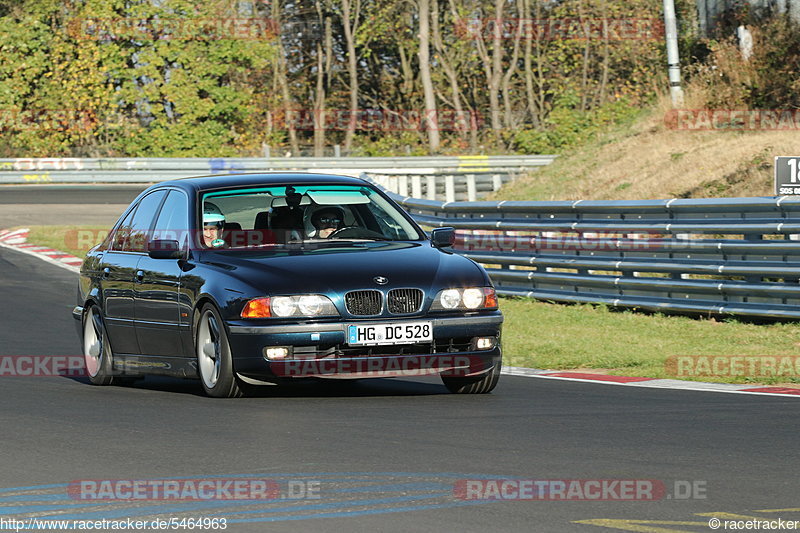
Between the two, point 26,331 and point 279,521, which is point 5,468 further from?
point 26,331

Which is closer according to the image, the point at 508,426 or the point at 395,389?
the point at 508,426

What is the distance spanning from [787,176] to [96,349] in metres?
6.74

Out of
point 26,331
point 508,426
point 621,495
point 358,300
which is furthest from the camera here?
point 26,331

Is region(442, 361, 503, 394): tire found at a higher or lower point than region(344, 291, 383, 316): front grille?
lower

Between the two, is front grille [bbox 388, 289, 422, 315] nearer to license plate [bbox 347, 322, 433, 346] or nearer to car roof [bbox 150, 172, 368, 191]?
license plate [bbox 347, 322, 433, 346]

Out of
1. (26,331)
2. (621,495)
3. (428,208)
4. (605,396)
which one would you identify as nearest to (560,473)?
(621,495)

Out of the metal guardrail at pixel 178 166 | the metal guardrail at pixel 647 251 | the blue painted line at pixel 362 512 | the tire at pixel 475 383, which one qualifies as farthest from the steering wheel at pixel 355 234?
the metal guardrail at pixel 178 166

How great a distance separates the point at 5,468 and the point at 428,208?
13237mm

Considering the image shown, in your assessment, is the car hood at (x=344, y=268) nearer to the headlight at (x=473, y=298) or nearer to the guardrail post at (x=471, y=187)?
the headlight at (x=473, y=298)

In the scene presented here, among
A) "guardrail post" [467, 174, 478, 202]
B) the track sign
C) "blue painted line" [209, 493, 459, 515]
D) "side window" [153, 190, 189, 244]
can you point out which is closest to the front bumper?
"side window" [153, 190, 189, 244]

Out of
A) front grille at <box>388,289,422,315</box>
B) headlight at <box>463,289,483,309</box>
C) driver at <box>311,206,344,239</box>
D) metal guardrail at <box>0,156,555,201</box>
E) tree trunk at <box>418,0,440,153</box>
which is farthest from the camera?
tree trunk at <box>418,0,440,153</box>

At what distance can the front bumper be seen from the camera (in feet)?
29.8

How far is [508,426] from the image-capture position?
8211 mm

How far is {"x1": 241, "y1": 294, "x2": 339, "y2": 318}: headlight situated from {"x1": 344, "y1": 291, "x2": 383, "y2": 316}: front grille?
5.1 inches
